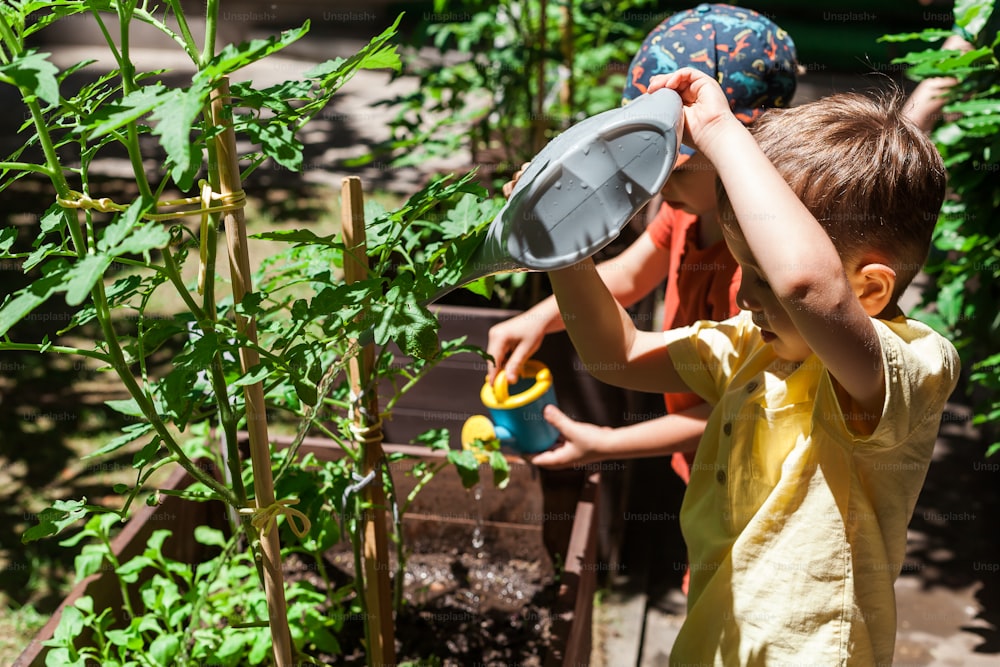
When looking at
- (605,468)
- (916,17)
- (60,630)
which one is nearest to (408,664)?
(60,630)

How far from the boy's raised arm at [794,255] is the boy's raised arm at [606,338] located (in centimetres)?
31

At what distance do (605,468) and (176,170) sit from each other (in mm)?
1963

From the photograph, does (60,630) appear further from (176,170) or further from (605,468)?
(605,468)

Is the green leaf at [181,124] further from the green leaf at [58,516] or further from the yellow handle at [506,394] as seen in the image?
the yellow handle at [506,394]

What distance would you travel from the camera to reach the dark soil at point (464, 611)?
6.42 feet

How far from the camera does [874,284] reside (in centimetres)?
120

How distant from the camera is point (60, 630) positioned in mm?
1521

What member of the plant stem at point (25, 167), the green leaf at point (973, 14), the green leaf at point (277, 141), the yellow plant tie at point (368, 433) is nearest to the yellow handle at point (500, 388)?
the yellow plant tie at point (368, 433)

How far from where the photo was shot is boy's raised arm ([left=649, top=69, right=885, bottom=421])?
1033mm

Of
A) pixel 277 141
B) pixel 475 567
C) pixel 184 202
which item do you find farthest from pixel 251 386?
pixel 475 567

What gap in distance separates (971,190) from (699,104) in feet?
5.64

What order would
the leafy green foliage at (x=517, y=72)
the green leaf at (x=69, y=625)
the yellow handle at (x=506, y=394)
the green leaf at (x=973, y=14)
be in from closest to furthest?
1. the green leaf at (x=69, y=625)
2. the yellow handle at (x=506, y=394)
3. the green leaf at (x=973, y=14)
4. the leafy green foliage at (x=517, y=72)

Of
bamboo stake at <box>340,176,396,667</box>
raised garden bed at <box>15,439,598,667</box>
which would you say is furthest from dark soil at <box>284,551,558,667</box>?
bamboo stake at <box>340,176,396,667</box>

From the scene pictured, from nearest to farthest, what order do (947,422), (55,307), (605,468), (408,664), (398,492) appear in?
(408,664) < (398,492) < (605,468) < (947,422) < (55,307)
